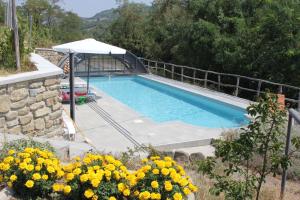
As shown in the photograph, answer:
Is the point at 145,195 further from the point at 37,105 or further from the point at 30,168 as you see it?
the point at 37,105

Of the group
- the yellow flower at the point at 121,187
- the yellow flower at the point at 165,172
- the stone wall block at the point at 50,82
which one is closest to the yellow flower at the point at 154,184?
the yellow flower at the point at 165,172

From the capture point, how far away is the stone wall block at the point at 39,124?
5.91 m

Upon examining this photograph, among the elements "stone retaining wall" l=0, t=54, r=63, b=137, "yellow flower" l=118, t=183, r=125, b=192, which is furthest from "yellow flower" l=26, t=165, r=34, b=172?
"stone retaining wall" l=0, t=54, r=63, b=137

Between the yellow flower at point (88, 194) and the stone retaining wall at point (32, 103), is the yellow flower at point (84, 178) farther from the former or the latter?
the stone retaining wall at point (32, 103)

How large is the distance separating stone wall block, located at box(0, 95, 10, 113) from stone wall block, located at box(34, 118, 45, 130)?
2.38 feet

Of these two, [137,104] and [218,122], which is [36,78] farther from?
[137,104]

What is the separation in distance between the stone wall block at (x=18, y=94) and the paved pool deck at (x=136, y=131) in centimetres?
166

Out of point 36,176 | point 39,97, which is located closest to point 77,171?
point 36,176

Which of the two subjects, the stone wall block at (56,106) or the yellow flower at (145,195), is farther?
the stone wall block at (56,106)

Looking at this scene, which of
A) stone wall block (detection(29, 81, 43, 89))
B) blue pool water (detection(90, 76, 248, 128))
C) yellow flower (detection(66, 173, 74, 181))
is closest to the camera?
yellow flower (detection(66, 173, 74, 181))

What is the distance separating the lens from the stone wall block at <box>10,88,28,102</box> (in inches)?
208

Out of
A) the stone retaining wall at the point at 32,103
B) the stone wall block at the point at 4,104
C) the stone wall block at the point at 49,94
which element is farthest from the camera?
the stone wall block at the point at 49,94

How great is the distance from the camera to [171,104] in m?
13.9

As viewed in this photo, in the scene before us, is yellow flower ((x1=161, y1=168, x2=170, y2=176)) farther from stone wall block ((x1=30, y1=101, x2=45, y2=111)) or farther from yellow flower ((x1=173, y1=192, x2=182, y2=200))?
stone wall block ((x1=30, y1=101, x2=45, y2=111))
